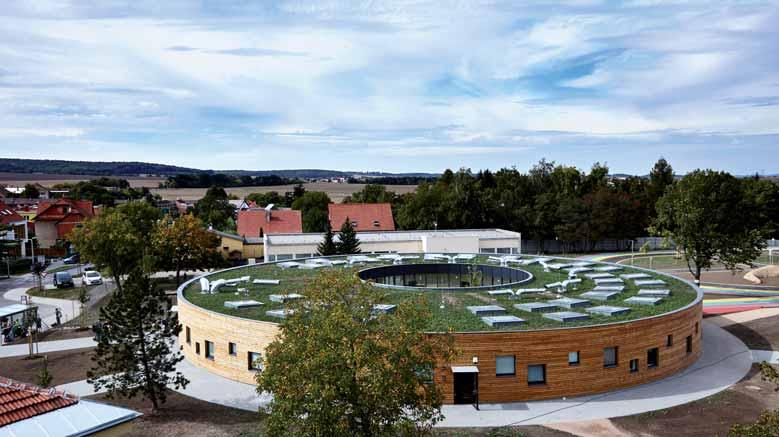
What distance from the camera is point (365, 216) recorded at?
77.8 m

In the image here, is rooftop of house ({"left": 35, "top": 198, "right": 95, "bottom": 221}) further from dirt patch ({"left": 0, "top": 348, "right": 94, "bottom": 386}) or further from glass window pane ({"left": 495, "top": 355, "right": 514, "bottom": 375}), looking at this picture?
glass window pane ({"left": 495, "top": 355, "right": 514, "bottom": 375})

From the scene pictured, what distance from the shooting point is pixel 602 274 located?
39750 mm

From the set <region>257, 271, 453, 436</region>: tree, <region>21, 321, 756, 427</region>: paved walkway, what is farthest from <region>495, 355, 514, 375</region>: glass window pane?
<region>257, 271, 453, 436</region>: tree

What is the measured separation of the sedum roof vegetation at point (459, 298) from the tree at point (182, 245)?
52.2 feet

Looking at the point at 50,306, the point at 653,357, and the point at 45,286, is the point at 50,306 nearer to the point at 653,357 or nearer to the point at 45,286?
the point at 45,286

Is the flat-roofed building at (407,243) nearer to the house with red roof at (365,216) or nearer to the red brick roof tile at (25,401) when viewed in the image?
the house with red roof at (365,216)

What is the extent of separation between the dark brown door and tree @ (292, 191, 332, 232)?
56.1 metres

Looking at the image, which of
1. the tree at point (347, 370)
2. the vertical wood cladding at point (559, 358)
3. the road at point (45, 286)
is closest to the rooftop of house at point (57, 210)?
the road at point (45, 286)

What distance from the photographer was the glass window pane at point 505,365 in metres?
24.9

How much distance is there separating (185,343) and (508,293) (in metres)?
17.4

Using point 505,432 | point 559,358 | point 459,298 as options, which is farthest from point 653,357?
point 505,432

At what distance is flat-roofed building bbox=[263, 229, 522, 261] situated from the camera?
5784 centimetres

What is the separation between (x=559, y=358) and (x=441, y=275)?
667 inches

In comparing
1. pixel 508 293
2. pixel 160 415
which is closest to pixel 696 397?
pixel 508 293
